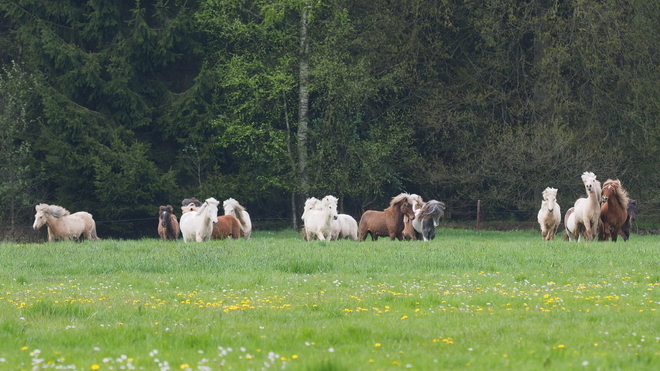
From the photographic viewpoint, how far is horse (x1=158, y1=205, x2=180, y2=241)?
82.4 ft

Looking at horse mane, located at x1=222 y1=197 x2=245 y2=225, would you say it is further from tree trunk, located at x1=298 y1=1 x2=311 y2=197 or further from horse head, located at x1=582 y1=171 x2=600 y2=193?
tree trunk, located at x1=298 y1=1 x2=311 y2=197

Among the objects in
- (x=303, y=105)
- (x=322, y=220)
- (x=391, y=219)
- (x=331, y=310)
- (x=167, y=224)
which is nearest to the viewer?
(x=331, y=310)

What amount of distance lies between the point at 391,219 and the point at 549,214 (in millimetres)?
4441

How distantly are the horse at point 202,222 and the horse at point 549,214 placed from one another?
29.4 feet

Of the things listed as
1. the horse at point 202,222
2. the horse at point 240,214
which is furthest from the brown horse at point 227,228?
the horse at point 202,222

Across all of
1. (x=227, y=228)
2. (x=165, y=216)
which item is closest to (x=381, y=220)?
(x=227, y=228)

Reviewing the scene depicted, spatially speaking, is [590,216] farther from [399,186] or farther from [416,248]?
[399,186]

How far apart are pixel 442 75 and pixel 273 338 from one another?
103 ft

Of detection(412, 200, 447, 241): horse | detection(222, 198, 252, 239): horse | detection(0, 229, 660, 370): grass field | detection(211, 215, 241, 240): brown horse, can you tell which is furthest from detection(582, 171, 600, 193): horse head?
detection(222, 198, 252, 239): horse

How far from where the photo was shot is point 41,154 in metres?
36.4

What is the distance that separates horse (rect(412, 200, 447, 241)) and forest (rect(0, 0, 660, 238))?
388 inches

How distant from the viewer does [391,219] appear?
25.5 m

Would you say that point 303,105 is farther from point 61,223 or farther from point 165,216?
point 61,223

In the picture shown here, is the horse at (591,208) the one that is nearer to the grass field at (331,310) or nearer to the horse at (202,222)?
the grass field at (331,310)
